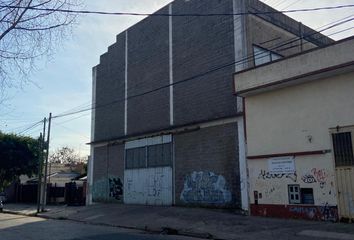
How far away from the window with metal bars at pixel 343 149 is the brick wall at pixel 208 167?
18.1 ft

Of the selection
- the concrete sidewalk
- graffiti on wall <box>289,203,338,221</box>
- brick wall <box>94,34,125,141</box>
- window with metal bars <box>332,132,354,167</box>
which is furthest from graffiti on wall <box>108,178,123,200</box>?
window with metal bars <box>332,132,354,167</box>

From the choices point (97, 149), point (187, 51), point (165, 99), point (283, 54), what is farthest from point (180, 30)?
point (97, 149)

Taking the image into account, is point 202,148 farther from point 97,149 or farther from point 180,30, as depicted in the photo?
point 97,149

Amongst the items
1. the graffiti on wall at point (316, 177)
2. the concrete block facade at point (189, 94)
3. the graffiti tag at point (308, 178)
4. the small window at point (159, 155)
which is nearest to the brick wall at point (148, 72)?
the concrete block facade at point (189, 94)

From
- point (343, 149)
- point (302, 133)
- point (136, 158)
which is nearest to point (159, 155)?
point (136, 158)

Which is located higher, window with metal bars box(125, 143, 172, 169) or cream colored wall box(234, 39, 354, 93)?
cream colored wall box(234, 39, 354, 93)

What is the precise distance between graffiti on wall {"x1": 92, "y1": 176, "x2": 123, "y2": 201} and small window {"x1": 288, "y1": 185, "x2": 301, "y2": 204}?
14.7 m

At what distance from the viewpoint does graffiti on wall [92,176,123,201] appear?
2984 centimetres

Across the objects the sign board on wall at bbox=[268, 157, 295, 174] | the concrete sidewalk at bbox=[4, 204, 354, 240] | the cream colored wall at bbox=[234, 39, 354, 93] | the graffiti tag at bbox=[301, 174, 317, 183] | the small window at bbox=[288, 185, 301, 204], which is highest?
the cream colored wall at bbox=[234, 39, 354, 93]

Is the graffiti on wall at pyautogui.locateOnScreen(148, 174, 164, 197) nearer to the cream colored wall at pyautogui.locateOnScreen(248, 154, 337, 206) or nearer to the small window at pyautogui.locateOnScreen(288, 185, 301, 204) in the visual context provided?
the cream colored wall at pyautogui.locateOnScreen(248, 154, 337, 206)

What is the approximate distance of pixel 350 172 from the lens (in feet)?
52.2

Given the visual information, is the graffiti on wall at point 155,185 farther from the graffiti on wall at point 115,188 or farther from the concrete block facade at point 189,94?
the graffiti on wall at point 115,188

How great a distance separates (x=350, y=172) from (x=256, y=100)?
18.7ft

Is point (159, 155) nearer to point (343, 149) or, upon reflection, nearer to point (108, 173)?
point (108, 173)
